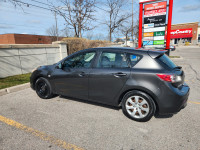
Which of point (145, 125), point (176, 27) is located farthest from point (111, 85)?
point (176, 27)

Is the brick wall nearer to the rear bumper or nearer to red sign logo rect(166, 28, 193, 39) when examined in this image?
the rear bumper

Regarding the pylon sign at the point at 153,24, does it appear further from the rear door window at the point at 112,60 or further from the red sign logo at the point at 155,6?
the rear door window at the point at 112,60

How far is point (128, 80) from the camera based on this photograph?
284 cm

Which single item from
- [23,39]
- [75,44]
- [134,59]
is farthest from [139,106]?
[23,39]

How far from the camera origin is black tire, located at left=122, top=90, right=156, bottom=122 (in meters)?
2.72

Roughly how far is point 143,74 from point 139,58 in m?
0.38

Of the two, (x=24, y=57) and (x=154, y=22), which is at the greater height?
(x=154, y=22)

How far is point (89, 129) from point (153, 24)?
9.69 meters

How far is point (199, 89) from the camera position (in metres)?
4.83

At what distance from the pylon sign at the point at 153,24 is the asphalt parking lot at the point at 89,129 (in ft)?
23.4

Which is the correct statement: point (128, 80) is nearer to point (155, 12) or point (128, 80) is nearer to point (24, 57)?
point (24, 57)

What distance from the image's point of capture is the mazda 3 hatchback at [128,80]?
2.62 meters

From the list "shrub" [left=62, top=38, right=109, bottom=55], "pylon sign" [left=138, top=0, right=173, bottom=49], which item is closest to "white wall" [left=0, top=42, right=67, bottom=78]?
"shrub" [left=62, top=38, right=109, bottom=55]

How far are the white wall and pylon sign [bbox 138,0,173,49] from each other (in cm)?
655
